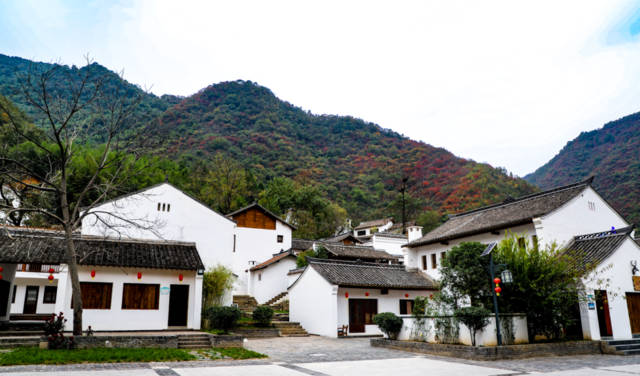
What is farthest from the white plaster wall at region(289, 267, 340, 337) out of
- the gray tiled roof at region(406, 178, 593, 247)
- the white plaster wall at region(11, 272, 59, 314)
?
the white plaster wall at region(11, 272, 59, 314)

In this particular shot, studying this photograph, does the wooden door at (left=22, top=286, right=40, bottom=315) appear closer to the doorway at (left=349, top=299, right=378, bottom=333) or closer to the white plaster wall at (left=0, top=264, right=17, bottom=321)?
the white plaster wall at (left=0, top=264, right=17, bottom=321)

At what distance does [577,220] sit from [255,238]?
23362mm

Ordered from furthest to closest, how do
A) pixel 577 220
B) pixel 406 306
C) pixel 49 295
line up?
pixel 49 295
pixel 406 306
pixel 577 220

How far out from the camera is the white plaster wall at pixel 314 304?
64.6 feet

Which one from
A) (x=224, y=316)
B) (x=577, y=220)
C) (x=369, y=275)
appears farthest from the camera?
(x=369, y=275)

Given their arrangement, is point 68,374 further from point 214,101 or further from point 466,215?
point 214,101

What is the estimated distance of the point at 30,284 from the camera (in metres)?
27.7

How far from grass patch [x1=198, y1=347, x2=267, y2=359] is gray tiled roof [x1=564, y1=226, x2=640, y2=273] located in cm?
1201

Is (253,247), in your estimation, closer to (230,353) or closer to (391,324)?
(391,324)

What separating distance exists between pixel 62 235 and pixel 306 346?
11906mm

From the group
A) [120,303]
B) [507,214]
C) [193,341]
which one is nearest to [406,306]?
[507,214]

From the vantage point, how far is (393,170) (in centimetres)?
8569

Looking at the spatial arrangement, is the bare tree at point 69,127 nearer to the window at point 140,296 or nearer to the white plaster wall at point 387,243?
the window at point 140,296

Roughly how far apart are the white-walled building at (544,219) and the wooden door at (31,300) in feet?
87.8
